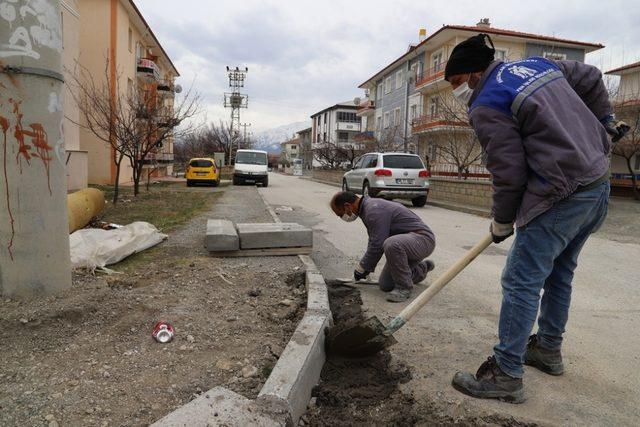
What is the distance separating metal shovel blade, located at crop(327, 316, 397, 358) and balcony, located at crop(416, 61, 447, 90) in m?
28.5

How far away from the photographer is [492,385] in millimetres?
2646

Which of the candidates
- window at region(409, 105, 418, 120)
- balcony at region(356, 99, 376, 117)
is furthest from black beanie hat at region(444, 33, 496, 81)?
balcony at region(356, 99, 376, 117)

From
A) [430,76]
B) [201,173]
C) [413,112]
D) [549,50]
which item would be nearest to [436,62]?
[430,76]

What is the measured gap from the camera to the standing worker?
2396 mm

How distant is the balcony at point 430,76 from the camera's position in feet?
97.7

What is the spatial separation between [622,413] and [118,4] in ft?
88.9

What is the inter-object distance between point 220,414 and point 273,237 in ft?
12.7

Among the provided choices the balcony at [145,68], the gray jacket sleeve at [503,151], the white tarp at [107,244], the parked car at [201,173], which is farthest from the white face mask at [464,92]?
the balcony at [145,68]

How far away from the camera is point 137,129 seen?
14.2 metres

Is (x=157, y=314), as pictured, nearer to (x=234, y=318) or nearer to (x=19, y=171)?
(x=234, y=318)

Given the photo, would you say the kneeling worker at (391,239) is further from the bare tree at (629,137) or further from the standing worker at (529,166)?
the bare tree at (629,137)

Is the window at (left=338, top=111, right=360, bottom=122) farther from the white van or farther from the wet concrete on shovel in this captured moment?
the wet concrete on shovel

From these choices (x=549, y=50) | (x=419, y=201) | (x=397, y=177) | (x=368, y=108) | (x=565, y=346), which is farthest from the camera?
(x=368, y=108)

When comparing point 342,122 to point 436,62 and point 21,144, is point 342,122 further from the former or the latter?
point 21,144
